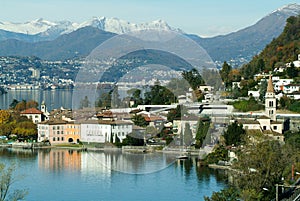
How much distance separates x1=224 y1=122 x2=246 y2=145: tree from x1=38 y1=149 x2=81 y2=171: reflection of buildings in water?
2.01 m

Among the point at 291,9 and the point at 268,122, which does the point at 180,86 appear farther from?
the point at 291,9

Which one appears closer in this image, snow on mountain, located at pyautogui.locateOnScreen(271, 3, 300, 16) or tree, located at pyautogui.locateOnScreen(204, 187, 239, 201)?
tree, located at pyautogui.locateOnScreen(204, 187, 239, 201)

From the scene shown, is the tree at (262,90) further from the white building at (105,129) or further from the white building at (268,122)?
the white building at (105,129)

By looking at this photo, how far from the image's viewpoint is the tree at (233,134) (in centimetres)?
942

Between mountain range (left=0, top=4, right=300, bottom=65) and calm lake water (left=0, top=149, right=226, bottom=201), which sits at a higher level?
mountain range (left=0, top=4, right=300, bottom=65)

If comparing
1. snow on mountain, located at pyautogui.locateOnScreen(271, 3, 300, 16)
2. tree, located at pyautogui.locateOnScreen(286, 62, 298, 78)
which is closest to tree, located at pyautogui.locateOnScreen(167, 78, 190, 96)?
tree, located at pyautogui.locateOnScreen(286, 62, 298, 78)

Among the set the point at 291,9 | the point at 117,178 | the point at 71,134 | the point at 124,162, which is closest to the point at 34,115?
the point at 71,134

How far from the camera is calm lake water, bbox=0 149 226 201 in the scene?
700 cm

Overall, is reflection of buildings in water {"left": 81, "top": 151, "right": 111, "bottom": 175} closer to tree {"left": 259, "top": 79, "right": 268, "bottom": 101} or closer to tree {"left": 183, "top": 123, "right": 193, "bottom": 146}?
tree {"left": 183, "top": 123, "right": 193, "bottom": 146}

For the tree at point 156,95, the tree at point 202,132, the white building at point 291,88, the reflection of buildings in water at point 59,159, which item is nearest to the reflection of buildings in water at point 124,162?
the reflection of buildings in water at point 59,159

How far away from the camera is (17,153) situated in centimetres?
1082

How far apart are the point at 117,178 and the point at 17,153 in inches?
129

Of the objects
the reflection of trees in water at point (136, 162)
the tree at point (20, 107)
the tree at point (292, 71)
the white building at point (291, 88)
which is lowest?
the reflection of trees in water at point (136, 162)

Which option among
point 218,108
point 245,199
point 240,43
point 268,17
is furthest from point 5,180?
point 268,17
